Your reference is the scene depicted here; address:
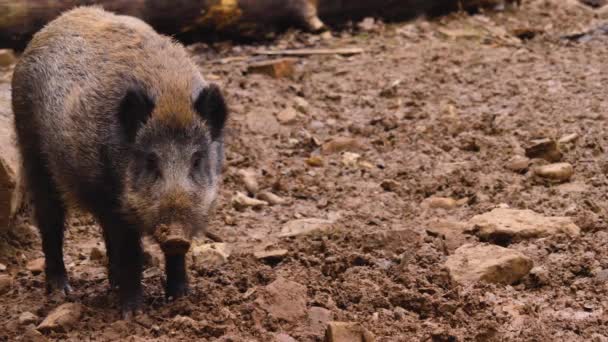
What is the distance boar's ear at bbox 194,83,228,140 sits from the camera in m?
5.28

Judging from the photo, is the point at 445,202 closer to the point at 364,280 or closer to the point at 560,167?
the point at 560,167

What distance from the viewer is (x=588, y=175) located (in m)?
7.10

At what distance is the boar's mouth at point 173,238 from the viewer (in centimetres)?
470

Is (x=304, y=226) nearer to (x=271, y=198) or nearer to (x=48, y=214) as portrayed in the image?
(x=271, y=198)

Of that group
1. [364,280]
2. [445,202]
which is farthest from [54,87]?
[445,202]

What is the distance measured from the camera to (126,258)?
5.39 m

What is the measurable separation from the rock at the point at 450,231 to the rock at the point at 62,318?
2.23m

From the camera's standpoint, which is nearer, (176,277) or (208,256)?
(176,277)

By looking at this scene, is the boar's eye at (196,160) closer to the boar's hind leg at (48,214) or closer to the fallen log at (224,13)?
the boar's hind leg at (48,214)

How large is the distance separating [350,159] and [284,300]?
10.3ft

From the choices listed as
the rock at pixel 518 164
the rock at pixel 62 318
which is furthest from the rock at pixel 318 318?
the rock at pixel 518 164

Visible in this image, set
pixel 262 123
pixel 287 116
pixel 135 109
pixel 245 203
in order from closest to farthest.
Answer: pixel 135 109
pixel 245 203
pixel 262 123
pixel 287 116

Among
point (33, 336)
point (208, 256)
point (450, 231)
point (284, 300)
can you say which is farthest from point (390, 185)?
point (33, 336)

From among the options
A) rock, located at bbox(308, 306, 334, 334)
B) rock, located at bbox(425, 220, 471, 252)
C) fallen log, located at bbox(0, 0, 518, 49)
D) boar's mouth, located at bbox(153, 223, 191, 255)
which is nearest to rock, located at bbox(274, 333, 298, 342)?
rock, located at bbox(308, 306, 334, 334)
